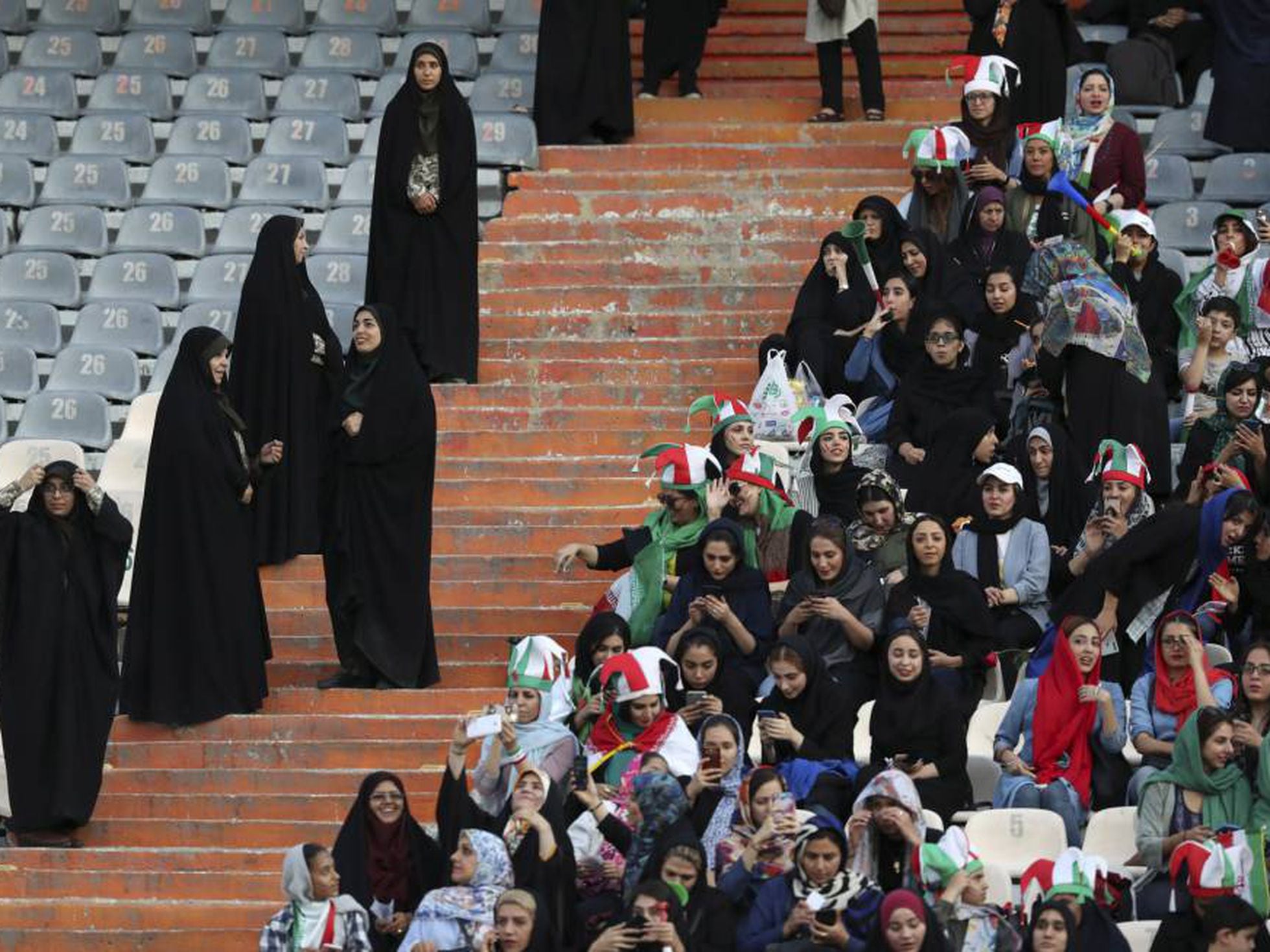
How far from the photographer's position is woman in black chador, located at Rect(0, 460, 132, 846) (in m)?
15.2

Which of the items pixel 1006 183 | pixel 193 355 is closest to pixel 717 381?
pixel 1006 183

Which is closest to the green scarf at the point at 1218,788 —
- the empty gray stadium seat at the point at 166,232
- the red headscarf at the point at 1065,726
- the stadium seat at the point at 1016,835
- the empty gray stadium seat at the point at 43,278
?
the stadium seat at the point at 1016,835

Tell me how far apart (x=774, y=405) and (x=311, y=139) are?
4186mm

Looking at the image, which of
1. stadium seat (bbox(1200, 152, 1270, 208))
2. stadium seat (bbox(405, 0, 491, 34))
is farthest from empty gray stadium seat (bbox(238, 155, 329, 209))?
stadium seat (bbox(1200, 152, 1270, 208))

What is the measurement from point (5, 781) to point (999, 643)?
14.0ft

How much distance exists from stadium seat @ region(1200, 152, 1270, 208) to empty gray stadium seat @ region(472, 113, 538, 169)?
→ 355 centimetres

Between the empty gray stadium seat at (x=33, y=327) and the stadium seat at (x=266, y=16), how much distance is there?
9.60 ft

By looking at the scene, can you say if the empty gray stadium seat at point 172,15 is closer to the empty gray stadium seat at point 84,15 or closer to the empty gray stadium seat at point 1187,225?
the empty gray stadium seat at point 84,15

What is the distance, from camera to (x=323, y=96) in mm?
20344

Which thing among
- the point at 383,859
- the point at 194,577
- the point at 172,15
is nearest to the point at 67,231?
the point at 172,15

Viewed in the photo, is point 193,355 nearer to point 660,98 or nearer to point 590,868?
point 590,868

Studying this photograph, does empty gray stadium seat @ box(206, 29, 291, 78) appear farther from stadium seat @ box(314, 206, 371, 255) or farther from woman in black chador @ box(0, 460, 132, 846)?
woman in black chador @ box(0, 460, 132, 846)

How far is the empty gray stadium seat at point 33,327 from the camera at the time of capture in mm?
18797

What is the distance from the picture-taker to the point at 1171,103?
19766mm
